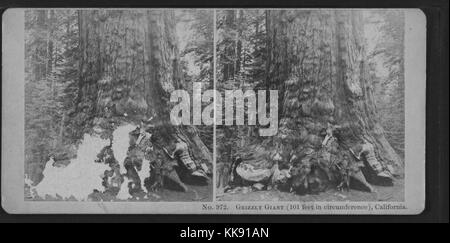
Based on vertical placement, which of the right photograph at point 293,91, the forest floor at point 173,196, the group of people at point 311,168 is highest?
the right photograph at point 293,91

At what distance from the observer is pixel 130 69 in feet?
8.67

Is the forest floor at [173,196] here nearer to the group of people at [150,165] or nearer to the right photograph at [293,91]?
the group of people at [150,165]

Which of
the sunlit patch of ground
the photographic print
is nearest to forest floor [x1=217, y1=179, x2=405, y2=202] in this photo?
the photographic print

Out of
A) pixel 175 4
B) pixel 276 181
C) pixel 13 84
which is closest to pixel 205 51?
pixel 175 4

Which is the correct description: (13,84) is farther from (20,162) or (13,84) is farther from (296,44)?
(296,44)

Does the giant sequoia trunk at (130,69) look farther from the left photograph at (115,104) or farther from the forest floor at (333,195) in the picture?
the forest floor at (333,195)

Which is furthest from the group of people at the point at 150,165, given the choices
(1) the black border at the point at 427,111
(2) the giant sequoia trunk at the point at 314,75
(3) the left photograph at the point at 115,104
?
(2) the giant sequoia trunk at the point at 314,75

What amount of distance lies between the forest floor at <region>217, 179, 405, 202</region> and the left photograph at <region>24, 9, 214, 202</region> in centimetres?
12

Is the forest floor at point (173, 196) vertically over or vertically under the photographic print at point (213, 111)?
under

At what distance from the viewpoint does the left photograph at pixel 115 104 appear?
2643mm

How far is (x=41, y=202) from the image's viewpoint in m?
2.66

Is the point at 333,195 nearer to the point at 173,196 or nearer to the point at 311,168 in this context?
the point at 311,168

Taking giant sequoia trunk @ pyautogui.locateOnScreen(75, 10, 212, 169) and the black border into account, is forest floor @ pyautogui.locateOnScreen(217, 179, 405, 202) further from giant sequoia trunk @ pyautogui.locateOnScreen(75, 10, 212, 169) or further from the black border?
giant sequoia trunk @ pyautogui.locateOnScreen(75, 10, 212, 169)

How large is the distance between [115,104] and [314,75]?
738mm
